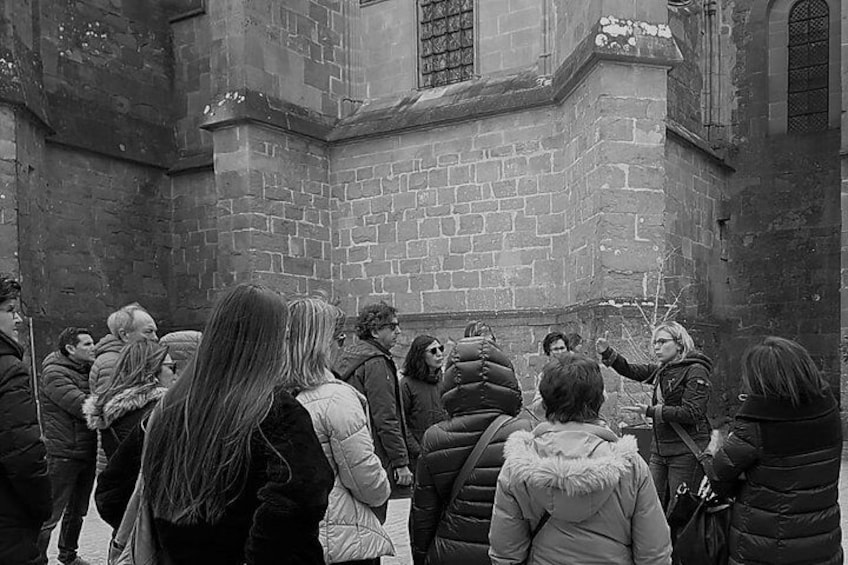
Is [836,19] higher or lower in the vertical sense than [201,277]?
higher

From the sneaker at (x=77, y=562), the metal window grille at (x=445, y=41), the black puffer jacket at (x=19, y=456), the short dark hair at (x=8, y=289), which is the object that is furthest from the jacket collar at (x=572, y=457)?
the metal window grille at (x=445, y=41)

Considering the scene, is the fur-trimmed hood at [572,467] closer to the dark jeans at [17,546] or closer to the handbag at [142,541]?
the handbag at [142,541]

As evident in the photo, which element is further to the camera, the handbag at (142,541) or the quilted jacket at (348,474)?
the quilted jacket at (348,474)

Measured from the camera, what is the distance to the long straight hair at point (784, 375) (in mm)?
3383

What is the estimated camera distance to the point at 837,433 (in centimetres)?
354

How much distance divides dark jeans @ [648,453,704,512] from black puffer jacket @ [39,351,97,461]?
148 inches

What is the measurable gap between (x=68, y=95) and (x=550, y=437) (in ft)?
44.8

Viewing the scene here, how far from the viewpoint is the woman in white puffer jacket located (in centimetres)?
279

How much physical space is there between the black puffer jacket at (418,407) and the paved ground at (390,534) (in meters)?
0.75

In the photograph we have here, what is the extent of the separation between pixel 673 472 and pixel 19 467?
380 centimetres

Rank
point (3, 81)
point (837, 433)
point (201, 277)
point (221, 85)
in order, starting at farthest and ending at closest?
point (201, 277) < point (221, 85) < point (3, 81) < point (837, 433)

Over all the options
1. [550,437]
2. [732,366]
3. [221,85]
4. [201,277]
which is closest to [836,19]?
[732,366]

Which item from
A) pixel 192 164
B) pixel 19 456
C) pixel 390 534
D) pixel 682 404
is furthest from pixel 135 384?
pixel 192 164

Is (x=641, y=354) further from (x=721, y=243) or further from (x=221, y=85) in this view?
(x=221, y=85)
